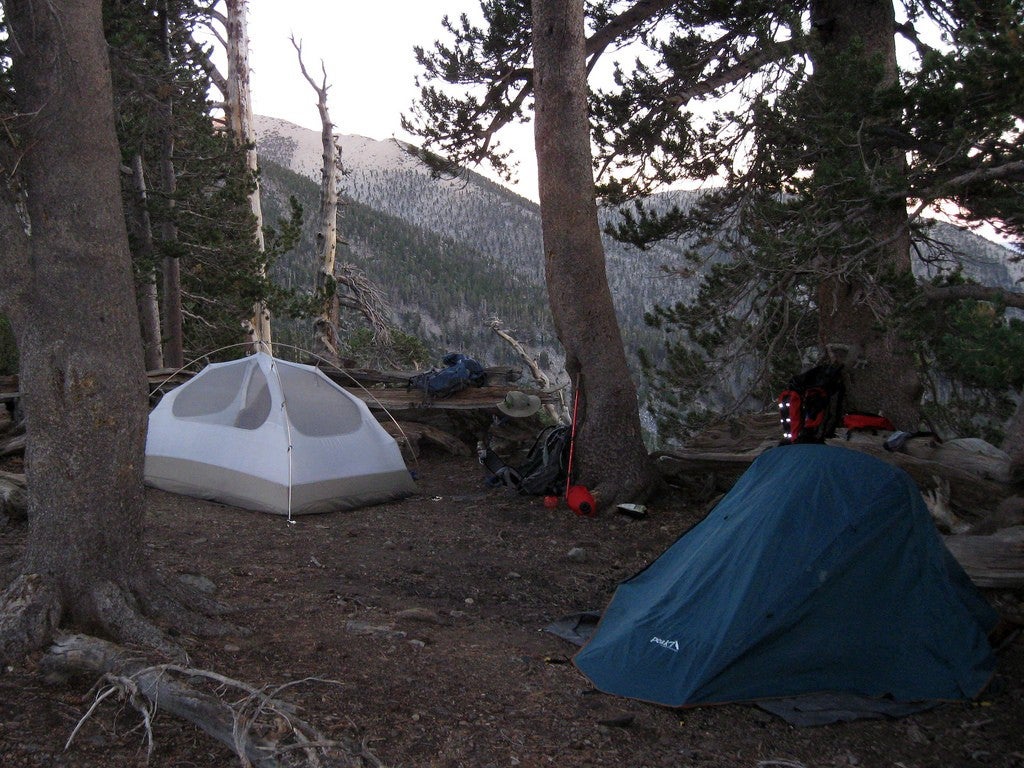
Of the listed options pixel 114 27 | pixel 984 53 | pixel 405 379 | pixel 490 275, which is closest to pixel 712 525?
pixel 984 53

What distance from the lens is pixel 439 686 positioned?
421 cm

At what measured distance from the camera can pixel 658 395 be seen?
11.6 metres

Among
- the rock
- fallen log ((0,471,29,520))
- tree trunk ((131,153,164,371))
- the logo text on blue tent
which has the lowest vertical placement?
the rock

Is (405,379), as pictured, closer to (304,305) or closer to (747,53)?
(304,305)

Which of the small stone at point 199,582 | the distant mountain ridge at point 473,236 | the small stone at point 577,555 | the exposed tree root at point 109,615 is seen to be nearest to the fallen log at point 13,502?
the small stone at point 199,582

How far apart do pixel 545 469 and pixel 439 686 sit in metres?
5.14

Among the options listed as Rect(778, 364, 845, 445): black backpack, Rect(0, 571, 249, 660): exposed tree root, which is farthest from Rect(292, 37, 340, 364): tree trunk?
Rect(0, 571, 249, 660): exposed tree root

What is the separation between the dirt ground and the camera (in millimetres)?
3420

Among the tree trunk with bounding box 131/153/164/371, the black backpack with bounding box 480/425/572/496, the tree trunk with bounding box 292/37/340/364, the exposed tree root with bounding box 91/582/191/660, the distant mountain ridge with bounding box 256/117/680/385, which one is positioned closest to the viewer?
the exposed tree root with bounding box 91/582/191/660

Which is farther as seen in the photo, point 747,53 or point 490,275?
point 490,275

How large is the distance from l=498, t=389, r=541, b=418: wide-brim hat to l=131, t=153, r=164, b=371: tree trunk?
5.94 metres

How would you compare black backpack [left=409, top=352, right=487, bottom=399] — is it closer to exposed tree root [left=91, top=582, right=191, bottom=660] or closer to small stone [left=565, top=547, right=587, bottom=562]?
small stone [left=565, top=547, right=587, bottom=562]

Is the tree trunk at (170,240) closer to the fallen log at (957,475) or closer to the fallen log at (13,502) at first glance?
the fallen log at (13,502)

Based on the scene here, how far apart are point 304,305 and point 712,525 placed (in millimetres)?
13003
